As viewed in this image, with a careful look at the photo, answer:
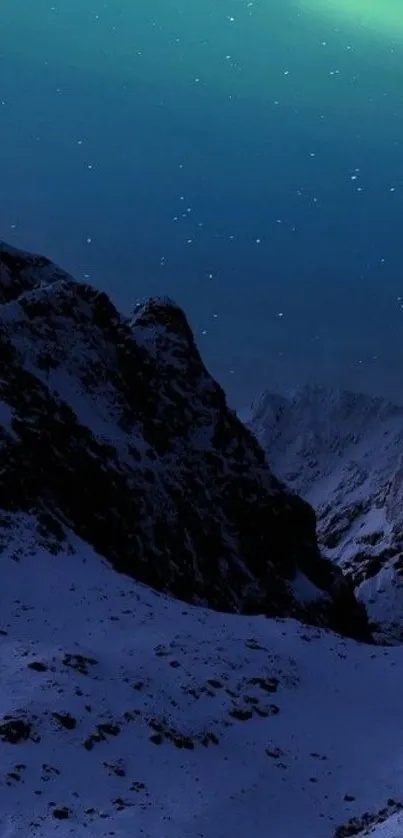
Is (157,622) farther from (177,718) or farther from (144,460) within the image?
(144,460)

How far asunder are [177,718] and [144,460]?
108ft

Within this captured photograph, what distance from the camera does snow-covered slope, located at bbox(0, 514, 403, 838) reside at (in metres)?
18.7

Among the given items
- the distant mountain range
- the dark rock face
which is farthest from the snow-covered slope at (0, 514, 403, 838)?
the dark rock face

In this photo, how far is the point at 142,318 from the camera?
2736 inches

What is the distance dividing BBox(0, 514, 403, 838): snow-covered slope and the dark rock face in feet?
24.8

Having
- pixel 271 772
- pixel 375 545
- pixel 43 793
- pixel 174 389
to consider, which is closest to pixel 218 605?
pixel 174 389

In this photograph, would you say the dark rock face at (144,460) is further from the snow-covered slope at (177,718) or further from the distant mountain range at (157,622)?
the snow-covered slope at (177,718)

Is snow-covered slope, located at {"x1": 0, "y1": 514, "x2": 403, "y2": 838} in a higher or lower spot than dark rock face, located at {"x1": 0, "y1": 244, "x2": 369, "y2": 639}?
lower

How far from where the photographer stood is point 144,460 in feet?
182

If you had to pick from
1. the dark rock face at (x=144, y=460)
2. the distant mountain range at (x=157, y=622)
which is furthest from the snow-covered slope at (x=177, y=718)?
the dark rock face at (x=144, y=460)

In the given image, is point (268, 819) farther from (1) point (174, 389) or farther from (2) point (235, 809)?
(1) point (174, 389)

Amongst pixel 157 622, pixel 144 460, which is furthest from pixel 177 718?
pixel 144 460

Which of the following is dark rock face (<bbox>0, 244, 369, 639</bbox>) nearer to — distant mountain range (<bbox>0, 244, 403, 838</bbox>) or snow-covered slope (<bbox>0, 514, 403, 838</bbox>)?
distant mountain range (<bbox>0, 244, 403, 838</bbox>)

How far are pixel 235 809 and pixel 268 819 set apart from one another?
2.49 feet
